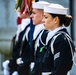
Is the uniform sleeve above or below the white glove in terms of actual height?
above

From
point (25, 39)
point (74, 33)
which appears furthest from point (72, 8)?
point (25, 39)

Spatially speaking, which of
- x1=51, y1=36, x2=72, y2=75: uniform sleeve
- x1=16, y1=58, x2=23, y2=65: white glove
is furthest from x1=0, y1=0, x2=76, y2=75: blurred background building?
x1=51, y1=36, x2=72, y2=75: uniform sleeve

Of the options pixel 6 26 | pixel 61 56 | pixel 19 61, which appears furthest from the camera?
pixel 6 26

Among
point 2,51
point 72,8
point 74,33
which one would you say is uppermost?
point 72,8

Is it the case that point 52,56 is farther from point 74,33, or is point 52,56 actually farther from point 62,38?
point 74,33

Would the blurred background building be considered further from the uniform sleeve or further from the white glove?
the uniform sleeve

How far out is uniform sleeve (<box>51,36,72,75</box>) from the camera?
266cm

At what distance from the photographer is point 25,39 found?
3.53 meters

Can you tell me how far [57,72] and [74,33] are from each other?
2.80 meters

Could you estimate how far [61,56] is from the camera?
266 cm

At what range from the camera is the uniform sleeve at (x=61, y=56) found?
2.66 meters

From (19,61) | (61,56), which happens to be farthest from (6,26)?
(61,56)

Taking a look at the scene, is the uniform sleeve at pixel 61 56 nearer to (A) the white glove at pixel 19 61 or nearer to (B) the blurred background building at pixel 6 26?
(A) the white glove at pixel 19 61

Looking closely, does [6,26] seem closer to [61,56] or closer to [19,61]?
[19,61]
